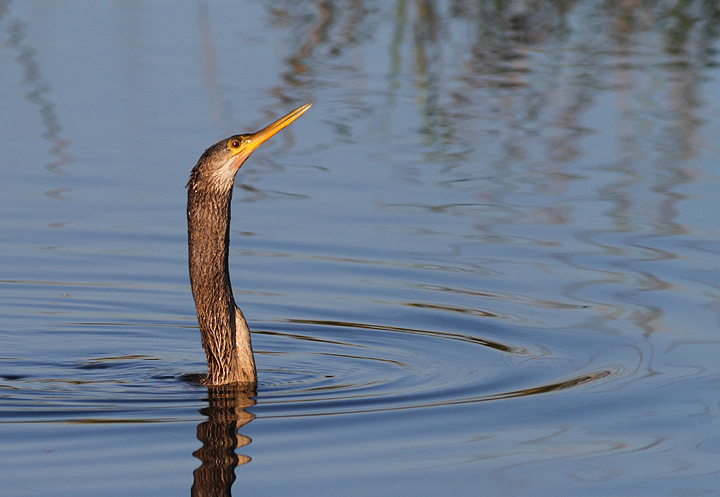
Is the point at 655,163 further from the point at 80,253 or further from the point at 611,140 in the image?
the point at 80,253

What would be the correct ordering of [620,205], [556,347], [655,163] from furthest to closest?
[655,163]
[620,205]
[556,347]

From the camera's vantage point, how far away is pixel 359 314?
7812mm

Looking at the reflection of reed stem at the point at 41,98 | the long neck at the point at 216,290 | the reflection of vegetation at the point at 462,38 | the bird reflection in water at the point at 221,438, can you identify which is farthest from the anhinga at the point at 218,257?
the reflection of vegetation at the point at 462,38

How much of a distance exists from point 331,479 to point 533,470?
84 centimetres

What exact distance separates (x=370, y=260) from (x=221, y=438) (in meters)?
3.45

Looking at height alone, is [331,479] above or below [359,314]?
above

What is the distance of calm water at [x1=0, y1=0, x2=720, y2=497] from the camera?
5285mm

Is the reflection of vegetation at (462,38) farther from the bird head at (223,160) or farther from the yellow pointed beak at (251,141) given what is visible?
the bird head at (223,160)

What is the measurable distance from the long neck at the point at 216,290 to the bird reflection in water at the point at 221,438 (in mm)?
108

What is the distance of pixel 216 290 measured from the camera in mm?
6473

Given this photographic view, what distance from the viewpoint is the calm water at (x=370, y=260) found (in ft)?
17.3

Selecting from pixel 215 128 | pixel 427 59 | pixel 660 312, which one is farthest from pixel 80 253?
pixel 427 59

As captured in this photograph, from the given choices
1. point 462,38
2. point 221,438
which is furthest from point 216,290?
point 462,38

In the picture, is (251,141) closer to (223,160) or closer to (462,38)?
(223,160)
